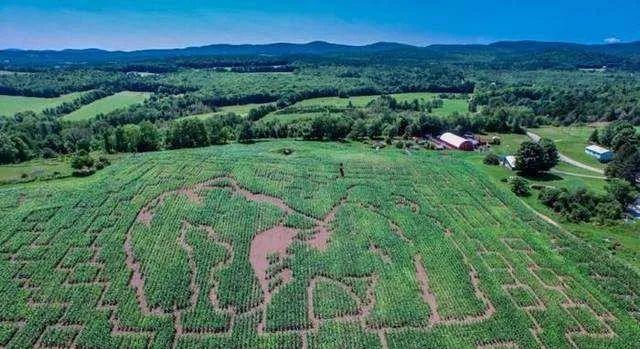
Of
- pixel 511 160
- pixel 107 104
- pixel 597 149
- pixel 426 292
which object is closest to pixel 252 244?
pixel 426 292

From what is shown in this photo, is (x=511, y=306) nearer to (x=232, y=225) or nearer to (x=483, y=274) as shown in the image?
(x=483, y=274)

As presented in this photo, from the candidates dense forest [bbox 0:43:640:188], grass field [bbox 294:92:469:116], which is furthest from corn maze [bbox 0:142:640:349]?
grass field [bbox 294:92:469:116]

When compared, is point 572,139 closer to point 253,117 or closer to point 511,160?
point 511,160

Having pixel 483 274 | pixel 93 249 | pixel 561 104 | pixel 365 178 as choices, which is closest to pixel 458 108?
pixel 561 104

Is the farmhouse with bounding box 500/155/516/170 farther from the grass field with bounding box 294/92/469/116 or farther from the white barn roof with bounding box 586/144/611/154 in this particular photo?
the grass field with bounding box 294/92/469/116

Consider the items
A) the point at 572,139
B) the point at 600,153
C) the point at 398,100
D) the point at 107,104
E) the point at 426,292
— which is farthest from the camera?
the point at 398,100

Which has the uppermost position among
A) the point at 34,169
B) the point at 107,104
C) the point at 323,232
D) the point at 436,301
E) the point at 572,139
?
the point at 107,104


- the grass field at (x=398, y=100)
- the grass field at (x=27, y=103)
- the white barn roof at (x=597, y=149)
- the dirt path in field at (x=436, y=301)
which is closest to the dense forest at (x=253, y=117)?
the grass field at (x=398, y=100)
